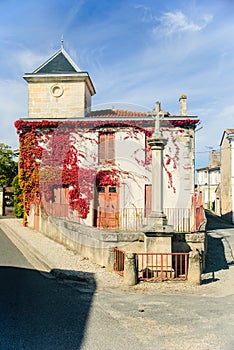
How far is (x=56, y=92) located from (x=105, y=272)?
13459 millimetres

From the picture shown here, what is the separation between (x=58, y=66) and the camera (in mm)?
20328

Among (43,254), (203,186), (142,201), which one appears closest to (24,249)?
(43,254)

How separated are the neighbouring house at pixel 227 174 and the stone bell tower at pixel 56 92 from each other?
1237 centimetres

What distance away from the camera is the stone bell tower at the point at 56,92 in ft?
65.6

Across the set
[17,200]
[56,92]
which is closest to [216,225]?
[17,200]

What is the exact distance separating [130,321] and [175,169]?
39.8 ft

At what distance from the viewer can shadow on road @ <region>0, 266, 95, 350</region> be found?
4.73 metres

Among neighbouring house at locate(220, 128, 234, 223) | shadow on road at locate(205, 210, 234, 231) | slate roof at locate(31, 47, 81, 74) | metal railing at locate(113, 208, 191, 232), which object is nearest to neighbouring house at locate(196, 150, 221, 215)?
neighbouring house at locate(220, 128, 234, 223)

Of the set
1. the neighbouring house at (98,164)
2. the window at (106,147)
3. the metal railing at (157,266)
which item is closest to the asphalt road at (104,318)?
the metal railing at (157,266)

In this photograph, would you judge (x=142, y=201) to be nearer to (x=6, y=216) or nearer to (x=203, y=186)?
(x=6, y=216)

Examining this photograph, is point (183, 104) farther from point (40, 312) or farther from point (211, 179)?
point (211, 179)

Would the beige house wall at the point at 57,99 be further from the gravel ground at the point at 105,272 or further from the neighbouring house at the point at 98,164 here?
the gravel ground at the point at 105,272

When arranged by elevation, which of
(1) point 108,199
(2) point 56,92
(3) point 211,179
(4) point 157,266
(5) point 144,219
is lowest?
(4) point 157,266

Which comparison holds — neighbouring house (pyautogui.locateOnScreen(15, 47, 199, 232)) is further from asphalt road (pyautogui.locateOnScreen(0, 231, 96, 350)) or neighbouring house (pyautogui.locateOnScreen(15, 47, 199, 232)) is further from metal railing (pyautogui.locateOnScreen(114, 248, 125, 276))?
asphalt road (pyautogui.locateOnScreen(0, 231, 96, 350))
